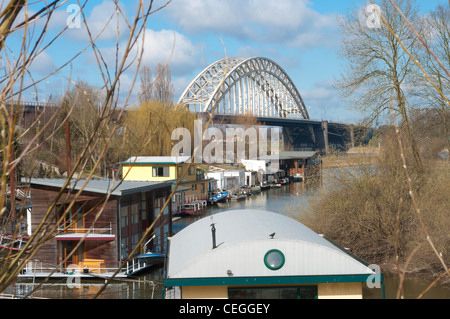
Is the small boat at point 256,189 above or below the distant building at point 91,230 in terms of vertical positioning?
above

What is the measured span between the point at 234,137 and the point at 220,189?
65.4ft

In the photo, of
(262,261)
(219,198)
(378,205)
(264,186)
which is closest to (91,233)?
(378,205)

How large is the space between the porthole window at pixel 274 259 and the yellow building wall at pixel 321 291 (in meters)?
0.67

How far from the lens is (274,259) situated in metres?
6.53

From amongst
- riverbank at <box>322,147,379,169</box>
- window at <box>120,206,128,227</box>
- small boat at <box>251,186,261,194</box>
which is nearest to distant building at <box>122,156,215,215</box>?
small boat at <box>251,186,261,194</box>

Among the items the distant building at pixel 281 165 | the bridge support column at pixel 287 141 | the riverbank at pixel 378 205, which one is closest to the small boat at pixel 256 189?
the distant building at pixel 281 165

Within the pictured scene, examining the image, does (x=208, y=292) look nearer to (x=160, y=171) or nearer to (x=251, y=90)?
(x=160, y=171)

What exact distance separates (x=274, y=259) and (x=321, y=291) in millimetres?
832

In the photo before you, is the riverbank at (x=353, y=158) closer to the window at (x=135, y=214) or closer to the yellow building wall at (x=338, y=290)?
the window at (x=135, y=214)

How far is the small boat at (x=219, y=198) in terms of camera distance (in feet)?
115

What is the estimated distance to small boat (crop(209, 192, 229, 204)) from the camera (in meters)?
35.2
